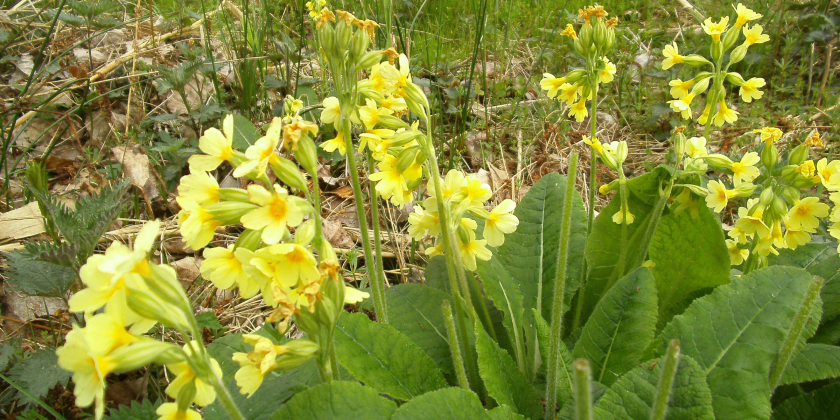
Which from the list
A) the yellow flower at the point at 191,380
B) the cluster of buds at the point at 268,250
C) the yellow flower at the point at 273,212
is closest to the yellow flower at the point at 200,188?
the cluster of buds at the point at 268,250

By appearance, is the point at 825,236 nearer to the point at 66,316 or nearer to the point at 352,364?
the point at 352,364

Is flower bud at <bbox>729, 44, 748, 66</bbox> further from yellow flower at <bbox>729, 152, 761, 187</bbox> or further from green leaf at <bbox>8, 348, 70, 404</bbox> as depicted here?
green leaf at <bbox>8, 348, 70, 404</bbox>

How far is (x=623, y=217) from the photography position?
1.93m

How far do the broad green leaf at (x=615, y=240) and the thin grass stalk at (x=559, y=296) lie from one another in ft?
2.00

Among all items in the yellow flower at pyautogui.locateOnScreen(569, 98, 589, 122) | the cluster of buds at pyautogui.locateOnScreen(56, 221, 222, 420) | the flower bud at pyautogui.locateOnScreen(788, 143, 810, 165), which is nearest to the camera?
the cluster of buds at pyautogui.locateOnScreen(56, 221, 222, 420)

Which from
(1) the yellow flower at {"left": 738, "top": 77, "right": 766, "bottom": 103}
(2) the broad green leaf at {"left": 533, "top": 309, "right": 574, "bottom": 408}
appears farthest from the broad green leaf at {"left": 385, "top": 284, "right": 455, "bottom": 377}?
(1) the yellow flower at {"left": 738, "top": 77, "right": 766, "bottom": 103}

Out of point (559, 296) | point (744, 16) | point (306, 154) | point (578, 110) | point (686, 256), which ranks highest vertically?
point (744, 16)

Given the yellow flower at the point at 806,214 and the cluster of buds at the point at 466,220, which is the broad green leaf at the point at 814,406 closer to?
the yellow flower at the point at 806,214

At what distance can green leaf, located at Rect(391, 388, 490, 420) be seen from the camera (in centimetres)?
120

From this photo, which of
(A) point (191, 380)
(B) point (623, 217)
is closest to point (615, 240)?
(B) point (623, 217)

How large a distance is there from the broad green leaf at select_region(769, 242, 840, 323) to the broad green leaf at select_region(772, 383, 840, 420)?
17.9 inches

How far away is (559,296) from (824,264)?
3.84ft

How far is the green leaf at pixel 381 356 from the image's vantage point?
1.55 metres

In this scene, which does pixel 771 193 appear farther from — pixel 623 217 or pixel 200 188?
pixel 200 188
